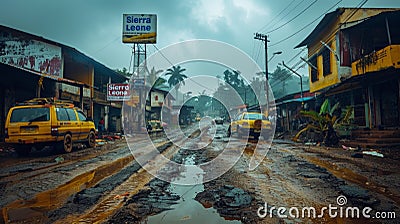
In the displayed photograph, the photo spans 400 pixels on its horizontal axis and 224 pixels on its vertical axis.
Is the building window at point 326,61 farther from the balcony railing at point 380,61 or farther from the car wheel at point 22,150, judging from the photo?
the car wheel at point 22,150

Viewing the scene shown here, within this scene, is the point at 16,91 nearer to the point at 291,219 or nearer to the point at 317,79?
the point at 291,219

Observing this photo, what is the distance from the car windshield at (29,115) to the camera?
8.77m

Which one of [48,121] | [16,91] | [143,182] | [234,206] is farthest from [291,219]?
[16,91]

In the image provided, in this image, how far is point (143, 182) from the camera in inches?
196

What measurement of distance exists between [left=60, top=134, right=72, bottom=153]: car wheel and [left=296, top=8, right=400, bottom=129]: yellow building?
40.4ft

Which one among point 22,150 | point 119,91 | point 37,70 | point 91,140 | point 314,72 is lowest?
point 22,150

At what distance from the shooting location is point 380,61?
1291cm

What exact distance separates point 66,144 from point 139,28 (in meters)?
15.7

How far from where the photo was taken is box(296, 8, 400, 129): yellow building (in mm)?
12664

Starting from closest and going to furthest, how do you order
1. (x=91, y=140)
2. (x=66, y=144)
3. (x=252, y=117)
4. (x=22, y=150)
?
(x=22, y=150), (x=66, y=144), (x=91, y=140), (x=252, y=117)

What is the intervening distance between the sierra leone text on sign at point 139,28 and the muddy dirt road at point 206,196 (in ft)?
59.9

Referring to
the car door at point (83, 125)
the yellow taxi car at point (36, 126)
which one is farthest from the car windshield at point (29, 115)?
the car door at point (83, 125)

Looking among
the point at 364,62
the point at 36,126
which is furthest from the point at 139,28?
the point at 364,62

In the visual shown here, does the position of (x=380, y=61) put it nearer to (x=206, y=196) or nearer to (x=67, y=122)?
(x=206, y=196)
